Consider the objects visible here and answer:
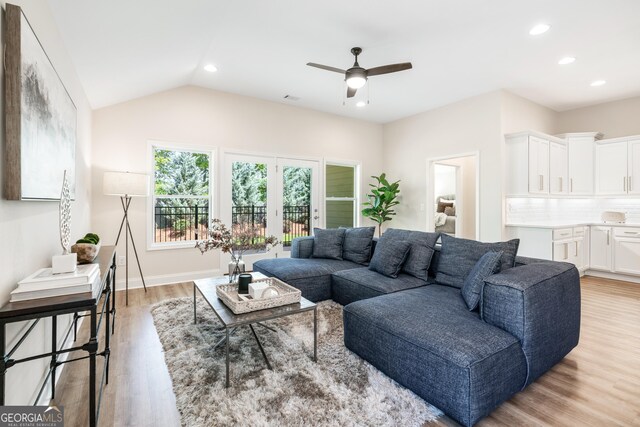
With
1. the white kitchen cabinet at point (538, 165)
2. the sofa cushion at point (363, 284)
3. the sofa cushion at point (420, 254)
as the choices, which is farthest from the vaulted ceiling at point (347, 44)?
the sofa cushion at point (363, 284)

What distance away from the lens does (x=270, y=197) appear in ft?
18.1

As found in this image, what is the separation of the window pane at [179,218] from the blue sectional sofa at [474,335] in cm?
336

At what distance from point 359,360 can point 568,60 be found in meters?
4.55

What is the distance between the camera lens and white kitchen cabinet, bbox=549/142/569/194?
527 centimetres

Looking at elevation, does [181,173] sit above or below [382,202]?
above

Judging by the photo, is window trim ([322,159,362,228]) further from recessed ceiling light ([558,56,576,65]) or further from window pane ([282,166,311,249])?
recessed ceiling light ([558,56,576,65])

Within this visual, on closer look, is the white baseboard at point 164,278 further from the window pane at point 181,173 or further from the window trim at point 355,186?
the window trim at point 355,186

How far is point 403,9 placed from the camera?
288cm

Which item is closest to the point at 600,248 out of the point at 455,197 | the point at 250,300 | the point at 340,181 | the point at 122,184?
the point at 455,197

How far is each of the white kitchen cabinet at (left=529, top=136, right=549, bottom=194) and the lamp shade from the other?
5718 mm

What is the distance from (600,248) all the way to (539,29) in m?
3.93

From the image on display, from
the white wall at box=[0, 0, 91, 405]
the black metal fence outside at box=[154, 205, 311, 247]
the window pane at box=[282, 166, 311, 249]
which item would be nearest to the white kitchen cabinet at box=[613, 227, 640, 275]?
the window pane at box=[282, 166, 311, 249]

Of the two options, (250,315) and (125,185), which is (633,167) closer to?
(250,315)

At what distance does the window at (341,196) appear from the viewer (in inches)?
248
